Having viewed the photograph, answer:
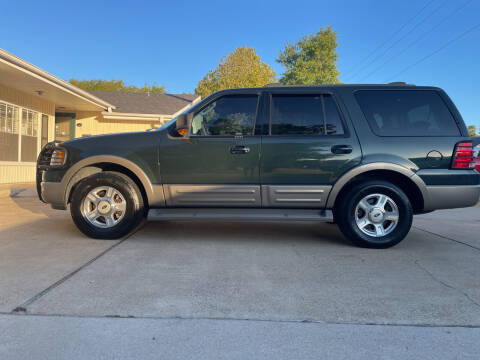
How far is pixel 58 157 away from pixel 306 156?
317cm

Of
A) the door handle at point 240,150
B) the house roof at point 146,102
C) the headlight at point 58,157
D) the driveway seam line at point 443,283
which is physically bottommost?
the driveway seam line at point 443,283

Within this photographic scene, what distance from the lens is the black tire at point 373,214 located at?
4277mm

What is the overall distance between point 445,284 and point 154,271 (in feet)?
8.60

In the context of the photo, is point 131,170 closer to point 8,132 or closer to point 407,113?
point 407,113

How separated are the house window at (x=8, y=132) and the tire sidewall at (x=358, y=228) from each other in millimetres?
11687

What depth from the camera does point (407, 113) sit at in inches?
174

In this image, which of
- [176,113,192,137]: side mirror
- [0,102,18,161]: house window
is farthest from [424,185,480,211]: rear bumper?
[0,102,18,161]: house window

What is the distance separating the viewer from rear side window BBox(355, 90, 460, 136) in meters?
4.32

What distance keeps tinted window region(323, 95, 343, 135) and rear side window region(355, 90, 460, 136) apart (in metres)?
0.32

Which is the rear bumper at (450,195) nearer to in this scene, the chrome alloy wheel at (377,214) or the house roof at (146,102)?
the chrome alloy wheel at (377,214)

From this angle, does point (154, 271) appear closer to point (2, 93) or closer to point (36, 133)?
point (2, 93)

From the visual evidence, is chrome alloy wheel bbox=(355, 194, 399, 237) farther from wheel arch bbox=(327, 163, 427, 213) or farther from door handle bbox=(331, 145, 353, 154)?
door handle bbox=(331, 145, 353, 154)

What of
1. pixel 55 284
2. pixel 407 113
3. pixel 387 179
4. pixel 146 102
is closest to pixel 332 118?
pixel 407 113

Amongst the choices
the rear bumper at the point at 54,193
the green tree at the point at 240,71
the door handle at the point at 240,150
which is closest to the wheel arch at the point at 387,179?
the door handle at the point at 240,150
